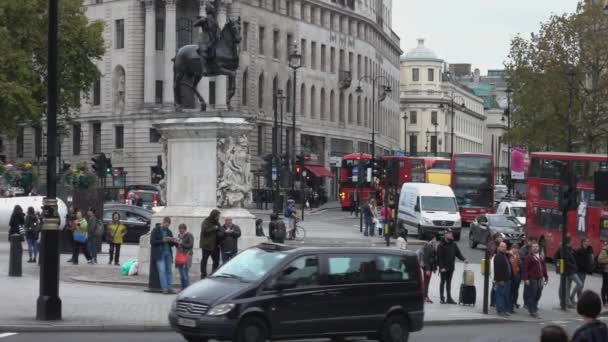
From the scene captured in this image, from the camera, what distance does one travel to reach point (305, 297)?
61.3 ft

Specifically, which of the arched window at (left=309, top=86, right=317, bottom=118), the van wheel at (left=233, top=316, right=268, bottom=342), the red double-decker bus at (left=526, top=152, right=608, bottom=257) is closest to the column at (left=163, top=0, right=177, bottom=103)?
the arched window at (left=309, top=86, right=317, bottom=118)

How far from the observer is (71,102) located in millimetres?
76312

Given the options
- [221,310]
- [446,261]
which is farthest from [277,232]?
[221,310]

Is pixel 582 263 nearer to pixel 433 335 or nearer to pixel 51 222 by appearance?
pixel 433 335

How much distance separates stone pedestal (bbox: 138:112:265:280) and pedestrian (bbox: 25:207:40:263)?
307 inches

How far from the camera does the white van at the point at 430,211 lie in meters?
55.6

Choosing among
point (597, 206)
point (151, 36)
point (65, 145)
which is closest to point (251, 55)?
point (151, 36)

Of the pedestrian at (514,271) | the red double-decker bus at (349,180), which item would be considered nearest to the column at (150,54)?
the red double-decker bus at (349,180)

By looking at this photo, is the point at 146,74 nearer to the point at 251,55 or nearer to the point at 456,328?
the point at 251,55

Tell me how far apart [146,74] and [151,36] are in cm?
270

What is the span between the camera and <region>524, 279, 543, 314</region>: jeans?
93.6ft

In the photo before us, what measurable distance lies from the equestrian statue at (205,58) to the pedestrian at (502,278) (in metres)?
7.66

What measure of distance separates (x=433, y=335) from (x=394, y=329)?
303 centimetres

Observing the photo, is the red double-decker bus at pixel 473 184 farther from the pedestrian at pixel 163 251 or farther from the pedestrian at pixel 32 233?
the pedestrian at pixel 163 251
